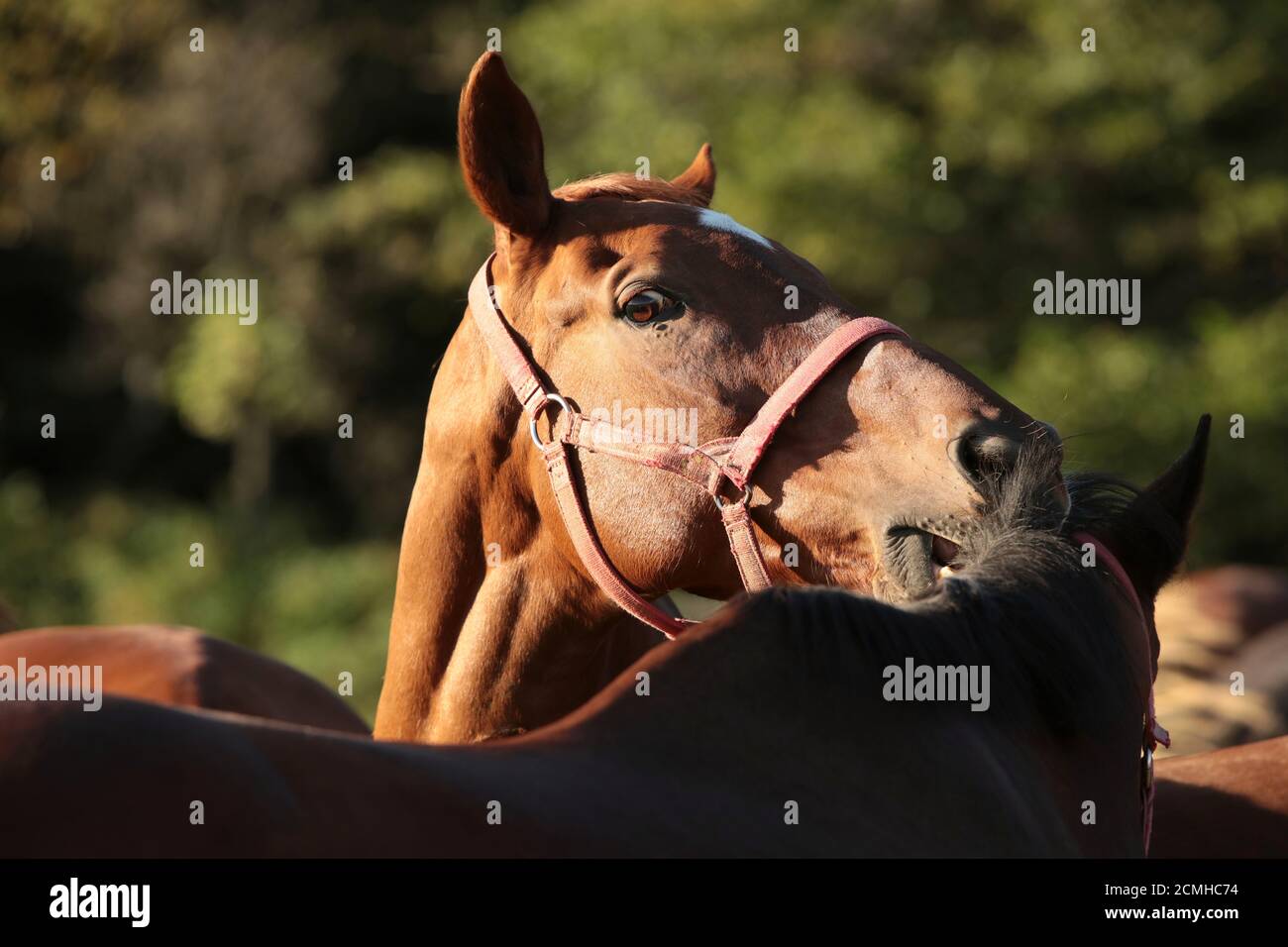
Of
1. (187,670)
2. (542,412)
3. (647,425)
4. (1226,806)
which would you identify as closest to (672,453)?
(647,425)

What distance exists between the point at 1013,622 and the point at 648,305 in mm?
1071

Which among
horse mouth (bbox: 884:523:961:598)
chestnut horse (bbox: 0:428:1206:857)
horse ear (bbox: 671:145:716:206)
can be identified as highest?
horse ear (bbox: 671:145:716:206)

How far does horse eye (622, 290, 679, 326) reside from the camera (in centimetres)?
298

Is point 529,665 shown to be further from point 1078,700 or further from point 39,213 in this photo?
point 39,213

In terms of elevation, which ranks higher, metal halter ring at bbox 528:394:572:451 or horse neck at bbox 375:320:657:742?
metal halter ring at bbox 528:394:572:451

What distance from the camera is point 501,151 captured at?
3.14 m

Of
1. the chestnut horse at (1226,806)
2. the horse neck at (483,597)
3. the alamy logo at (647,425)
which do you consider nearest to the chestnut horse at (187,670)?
the horse neck at (483,597)

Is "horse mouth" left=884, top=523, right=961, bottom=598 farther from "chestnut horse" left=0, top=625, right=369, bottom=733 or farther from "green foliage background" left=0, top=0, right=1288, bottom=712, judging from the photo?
"green foliage background" left=0, top=0, right=1288, bottom=712

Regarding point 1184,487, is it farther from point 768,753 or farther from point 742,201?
point 742,201

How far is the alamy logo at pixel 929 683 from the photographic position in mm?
2123
